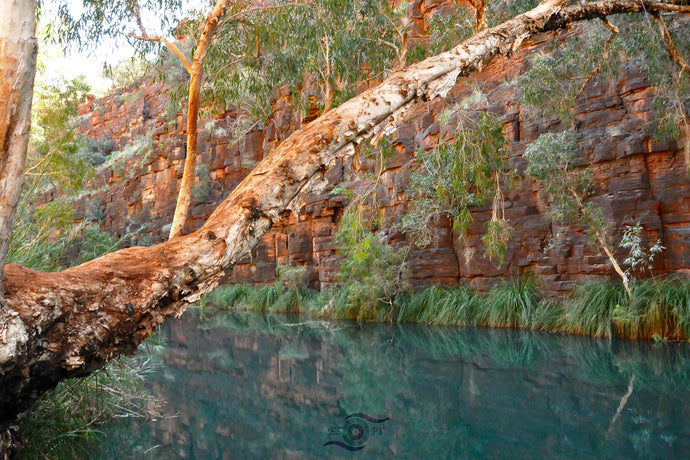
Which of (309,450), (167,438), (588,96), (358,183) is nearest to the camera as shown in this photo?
(309,450)

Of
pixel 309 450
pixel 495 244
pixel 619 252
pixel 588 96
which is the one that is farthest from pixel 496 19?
Result: pixel 309 450

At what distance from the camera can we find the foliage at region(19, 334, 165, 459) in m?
3.19

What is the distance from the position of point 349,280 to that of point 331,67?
555 centimetres

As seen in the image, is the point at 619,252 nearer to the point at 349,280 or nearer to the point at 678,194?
the point at 678,194

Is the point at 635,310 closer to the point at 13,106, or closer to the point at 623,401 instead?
the point at 623,401

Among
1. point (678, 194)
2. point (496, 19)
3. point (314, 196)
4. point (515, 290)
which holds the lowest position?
point (515, 290)

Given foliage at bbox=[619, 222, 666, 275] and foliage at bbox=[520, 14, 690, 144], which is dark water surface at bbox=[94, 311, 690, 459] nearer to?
foliage at bbox=[619, 222, 666, 275]

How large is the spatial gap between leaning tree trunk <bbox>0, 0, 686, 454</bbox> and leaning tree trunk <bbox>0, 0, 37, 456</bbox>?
0.10 m

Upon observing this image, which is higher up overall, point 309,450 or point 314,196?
point 314,196

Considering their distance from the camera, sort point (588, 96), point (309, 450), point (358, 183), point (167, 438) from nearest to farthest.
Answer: point (309, 450) < point (167, 438) < point (588, 96) < point (358, 183)

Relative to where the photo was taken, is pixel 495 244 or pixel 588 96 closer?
pixel 495 244

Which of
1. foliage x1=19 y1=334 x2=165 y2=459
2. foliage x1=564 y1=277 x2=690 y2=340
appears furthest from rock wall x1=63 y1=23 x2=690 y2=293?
foliage x1=19 y1=334 x2=165 y2=459

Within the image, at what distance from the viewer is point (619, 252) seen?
857 cm

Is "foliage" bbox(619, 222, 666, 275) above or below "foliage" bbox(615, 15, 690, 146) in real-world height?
below
